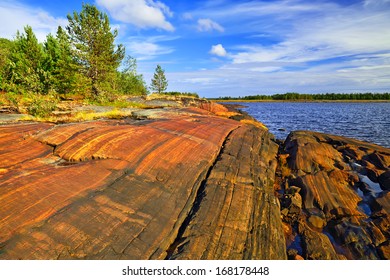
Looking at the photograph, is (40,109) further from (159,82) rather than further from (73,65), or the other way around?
(159,82)

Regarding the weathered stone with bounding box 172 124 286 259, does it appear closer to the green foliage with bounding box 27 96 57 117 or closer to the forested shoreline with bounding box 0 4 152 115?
the green foliage with bounding box 27 96 57 117

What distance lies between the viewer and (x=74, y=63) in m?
30.7

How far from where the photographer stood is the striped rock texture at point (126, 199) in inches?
208

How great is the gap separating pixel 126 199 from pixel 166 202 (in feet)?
3.83

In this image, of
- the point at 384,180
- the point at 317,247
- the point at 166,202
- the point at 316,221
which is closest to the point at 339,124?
the point at 384,180

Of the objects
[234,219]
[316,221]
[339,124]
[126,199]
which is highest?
[126,199]

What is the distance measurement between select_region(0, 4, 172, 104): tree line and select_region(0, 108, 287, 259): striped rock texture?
73.8 feet

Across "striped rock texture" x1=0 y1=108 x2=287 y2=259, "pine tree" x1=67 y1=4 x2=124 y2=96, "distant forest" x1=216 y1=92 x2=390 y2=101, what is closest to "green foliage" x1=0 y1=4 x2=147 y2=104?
"pine tree" x1=67 y1=4 x2=124 y2=96

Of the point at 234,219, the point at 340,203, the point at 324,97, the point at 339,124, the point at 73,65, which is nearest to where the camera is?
the point at 234,219

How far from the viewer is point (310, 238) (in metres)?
7.55

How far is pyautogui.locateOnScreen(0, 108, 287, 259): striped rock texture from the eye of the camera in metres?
5.29

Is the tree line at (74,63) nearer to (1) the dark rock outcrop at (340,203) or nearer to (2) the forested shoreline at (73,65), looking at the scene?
(2) the forested shoreline at (73,65)
